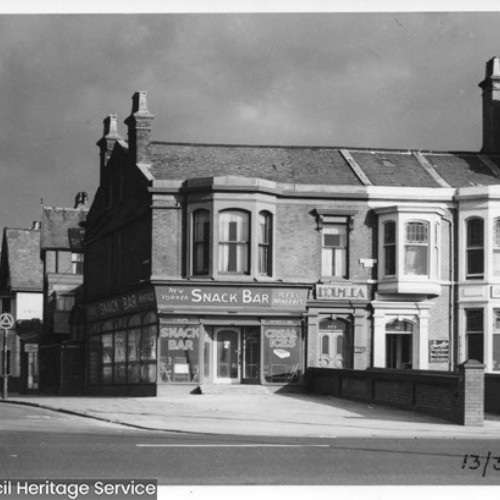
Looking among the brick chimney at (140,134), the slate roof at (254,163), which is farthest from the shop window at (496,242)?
the brick chimney at (140,134)

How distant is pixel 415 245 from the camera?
3366 cm

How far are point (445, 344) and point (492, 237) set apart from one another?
367cm

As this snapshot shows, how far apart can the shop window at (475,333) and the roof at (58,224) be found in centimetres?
2519

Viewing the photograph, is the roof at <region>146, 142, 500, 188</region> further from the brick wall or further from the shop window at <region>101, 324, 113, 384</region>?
the shop window at <region>101, 324, 113, 384</region>

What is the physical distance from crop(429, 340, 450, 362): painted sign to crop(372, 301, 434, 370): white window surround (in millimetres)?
225

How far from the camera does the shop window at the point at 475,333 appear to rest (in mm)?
34031

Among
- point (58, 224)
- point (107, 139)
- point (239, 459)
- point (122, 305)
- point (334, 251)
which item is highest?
point (107, 139)

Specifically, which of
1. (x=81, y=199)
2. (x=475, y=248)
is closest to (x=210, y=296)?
(x=475, y=248)

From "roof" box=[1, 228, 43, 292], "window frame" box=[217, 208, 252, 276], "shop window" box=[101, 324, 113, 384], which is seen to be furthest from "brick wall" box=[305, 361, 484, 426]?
"roof" box=[1, 228, 43, 292]

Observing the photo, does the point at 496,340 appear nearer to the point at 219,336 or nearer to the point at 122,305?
the point at 219,336

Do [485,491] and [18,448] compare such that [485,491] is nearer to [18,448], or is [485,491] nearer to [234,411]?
[18,448]

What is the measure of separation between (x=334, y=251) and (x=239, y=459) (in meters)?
19.2

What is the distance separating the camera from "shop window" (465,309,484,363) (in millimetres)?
34031

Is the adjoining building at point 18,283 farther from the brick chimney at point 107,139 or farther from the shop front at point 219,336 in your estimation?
the shop front at point 219,336
